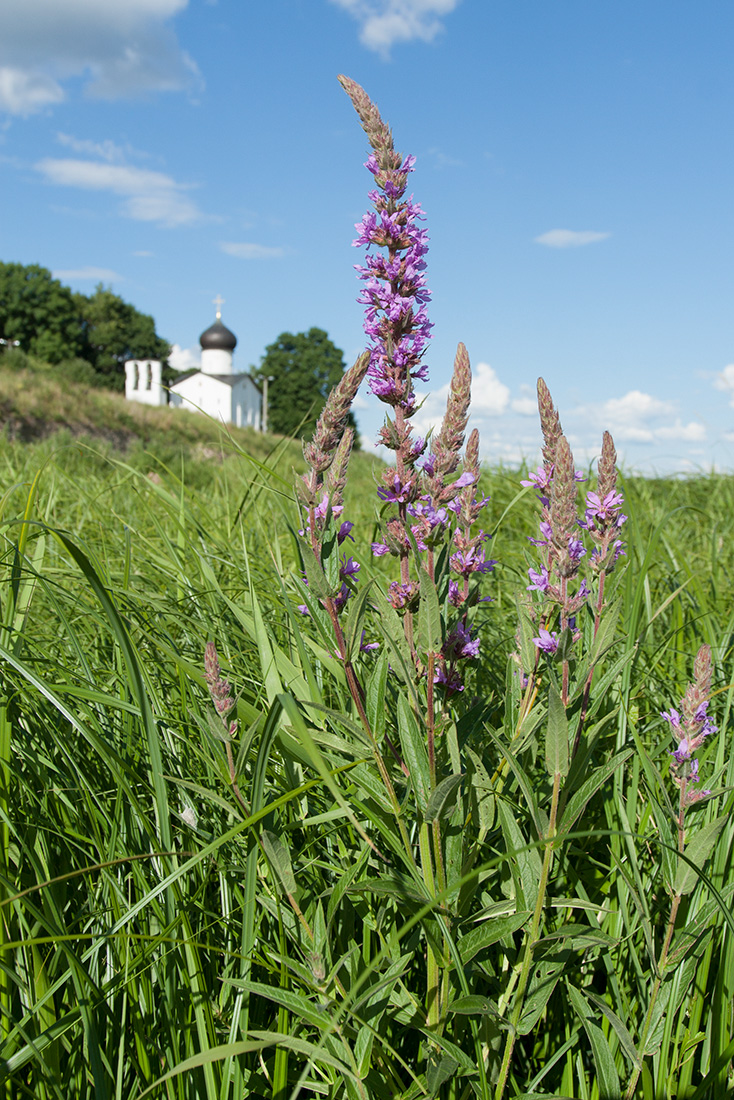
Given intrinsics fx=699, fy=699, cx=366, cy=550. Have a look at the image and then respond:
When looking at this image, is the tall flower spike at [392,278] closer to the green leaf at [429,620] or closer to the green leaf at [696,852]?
the green leaf at [429,620]

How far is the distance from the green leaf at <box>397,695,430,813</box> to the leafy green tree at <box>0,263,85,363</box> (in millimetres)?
67476

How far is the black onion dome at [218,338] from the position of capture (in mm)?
71125

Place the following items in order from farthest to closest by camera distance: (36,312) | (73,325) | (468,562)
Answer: (73,325) → (36,312) → (468,562)

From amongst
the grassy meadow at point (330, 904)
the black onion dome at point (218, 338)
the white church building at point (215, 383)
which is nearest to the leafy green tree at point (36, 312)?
the white church building at point (215, 383)

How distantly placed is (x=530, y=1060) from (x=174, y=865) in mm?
902

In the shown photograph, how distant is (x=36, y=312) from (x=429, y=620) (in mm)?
70139

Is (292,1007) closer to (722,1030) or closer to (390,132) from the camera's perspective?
(722,1030)

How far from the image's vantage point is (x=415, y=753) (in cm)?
125

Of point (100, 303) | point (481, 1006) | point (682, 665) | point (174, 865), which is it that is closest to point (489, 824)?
point (481, 1006)

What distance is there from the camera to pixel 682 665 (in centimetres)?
259

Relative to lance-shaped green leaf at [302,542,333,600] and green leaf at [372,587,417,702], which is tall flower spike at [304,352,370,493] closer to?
lance-shaped green leaf at [302,542,333,600]

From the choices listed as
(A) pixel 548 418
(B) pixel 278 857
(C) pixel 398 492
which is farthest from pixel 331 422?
(B) pixel 278 857

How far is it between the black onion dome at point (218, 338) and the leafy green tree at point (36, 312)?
12546 millimetres

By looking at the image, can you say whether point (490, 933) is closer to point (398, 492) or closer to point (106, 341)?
point (398, 492)
